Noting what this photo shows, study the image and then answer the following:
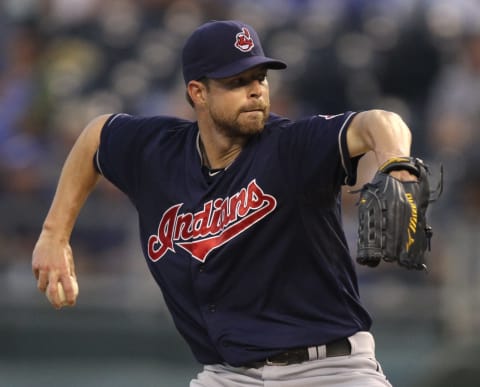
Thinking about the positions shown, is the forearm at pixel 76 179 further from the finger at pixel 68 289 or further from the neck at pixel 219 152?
the neck at pixel 219 152

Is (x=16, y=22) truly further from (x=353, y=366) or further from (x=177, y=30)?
(x=353, y=366)

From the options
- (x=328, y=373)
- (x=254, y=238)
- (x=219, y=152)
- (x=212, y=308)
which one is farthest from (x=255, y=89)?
(x=328, y=373)

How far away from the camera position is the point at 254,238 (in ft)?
12.9

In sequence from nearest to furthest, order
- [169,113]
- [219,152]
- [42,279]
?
[219,152], [42,279], [169,113]

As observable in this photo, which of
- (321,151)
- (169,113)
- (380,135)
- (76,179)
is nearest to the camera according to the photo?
(380,135)

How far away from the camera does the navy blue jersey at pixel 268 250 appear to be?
3854mm

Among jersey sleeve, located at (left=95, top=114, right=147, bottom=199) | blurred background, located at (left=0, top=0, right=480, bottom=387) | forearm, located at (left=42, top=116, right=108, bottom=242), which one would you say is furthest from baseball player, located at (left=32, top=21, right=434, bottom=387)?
blurred background, located at (left=0, top=0, right=480, bottom=387)

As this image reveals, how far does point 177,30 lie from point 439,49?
2486 millimetres

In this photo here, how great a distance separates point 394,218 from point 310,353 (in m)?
0.85

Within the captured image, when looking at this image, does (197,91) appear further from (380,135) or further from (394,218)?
(394,218)

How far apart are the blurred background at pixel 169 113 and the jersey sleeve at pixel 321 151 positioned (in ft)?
8.90

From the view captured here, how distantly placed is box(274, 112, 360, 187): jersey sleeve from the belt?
1.87ft

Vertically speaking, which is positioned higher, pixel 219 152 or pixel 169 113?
pixel 169 113

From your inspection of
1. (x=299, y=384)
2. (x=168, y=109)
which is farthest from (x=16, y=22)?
(x=299, y=384)
